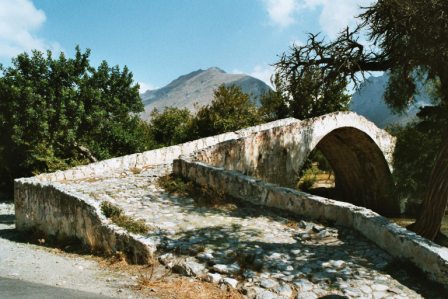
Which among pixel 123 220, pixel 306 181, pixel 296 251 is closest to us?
pixel 296 251

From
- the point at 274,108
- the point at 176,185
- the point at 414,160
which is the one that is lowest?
the point at 176,185

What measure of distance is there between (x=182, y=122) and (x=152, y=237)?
1856 cm

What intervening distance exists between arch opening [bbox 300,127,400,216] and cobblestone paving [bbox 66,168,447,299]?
1361cm

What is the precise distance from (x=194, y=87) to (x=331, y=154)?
14214cm

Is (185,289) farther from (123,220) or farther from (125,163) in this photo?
(125,163)

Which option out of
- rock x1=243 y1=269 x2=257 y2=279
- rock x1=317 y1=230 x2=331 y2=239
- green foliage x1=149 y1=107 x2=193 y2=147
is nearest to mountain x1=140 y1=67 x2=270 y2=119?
green foliage x1=149 y1=107 x2=193 y2=147

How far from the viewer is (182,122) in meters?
25.4

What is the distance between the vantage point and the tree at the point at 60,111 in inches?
661

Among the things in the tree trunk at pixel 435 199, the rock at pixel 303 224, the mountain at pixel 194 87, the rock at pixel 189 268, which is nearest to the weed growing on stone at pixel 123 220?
the rock at pixel 189 268

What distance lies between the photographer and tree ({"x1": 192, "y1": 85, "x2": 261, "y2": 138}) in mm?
24703

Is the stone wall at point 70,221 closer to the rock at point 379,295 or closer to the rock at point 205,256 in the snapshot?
the rock at point 205,256

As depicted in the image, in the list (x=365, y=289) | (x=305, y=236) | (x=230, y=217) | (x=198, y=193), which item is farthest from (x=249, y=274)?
(x=198, y=193)

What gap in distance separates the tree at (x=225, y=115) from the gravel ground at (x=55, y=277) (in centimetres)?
1695

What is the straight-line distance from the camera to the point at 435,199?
32.8 ft
